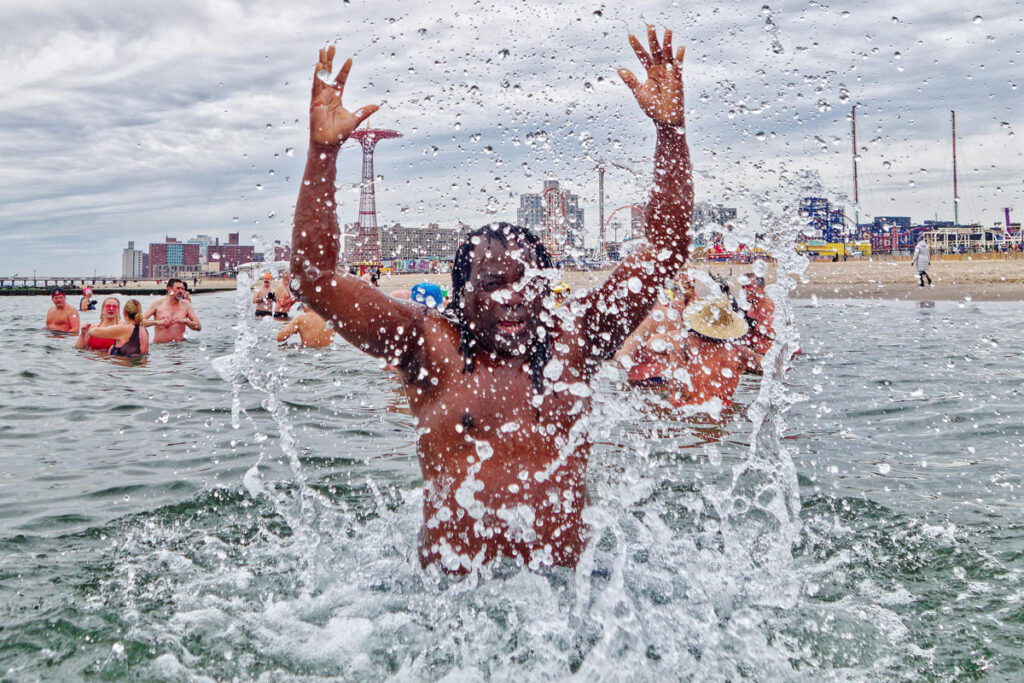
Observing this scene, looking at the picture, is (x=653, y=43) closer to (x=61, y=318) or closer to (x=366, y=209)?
(x=366, y=209)

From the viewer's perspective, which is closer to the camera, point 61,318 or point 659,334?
point 659,334

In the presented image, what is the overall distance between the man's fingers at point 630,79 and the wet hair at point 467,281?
717mm

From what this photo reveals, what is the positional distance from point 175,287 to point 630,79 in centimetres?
1152

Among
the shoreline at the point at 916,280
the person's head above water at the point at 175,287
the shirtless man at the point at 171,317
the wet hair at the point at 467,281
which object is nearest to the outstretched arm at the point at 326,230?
the wet hair at the point at 467,281

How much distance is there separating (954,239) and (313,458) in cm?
3087

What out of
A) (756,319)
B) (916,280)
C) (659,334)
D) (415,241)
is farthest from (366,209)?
(916,280)

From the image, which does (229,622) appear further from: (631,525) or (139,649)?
(631,525)

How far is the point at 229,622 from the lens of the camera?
2953mm

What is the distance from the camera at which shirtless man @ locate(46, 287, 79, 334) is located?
50.5ft

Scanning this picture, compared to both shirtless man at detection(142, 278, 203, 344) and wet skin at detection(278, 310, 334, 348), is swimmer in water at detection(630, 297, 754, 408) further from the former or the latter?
shirtless man at detection(142, 278, 203, 344)

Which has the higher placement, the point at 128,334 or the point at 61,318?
the point at 61,318

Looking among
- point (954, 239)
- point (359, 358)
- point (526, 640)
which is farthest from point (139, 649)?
point (954, 239)

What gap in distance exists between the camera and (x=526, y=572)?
2967mm

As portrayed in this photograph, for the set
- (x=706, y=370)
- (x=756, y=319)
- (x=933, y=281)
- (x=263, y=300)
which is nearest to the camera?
(x=706, y=370)
